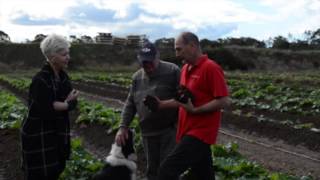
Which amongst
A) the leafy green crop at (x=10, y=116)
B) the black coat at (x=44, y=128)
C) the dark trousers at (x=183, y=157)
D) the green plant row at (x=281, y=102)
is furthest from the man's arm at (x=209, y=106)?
the green plant row at (x=281, y=102)

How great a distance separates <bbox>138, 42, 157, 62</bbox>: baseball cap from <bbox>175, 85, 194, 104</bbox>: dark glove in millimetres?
615

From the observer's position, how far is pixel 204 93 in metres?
A: 5.76

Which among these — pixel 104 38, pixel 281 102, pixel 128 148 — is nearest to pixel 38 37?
pixel 104 38

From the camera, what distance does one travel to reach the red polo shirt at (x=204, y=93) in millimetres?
5664

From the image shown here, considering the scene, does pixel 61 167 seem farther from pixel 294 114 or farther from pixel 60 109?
pixel 294 114

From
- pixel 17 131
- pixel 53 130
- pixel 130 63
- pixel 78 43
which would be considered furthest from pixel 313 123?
pixel 78 43

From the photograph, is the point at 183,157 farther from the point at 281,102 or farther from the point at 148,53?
the point at 281,102

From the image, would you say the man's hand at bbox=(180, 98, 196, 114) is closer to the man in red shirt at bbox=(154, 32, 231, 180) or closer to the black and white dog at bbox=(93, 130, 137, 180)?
the man in red shirt at bbox=(154, 32, 231, 180)

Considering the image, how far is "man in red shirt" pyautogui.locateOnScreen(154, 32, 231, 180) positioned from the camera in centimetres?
566

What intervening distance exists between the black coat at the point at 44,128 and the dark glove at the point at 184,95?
124cm

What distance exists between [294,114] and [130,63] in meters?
49.9

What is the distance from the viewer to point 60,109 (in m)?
5.78

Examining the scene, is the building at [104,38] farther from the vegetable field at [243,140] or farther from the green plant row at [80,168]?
the green plant row at [80,168]

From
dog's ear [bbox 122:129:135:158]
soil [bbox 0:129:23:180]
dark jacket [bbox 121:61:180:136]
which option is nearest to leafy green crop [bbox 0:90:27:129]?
soil [bbox 0:129:23:180]
